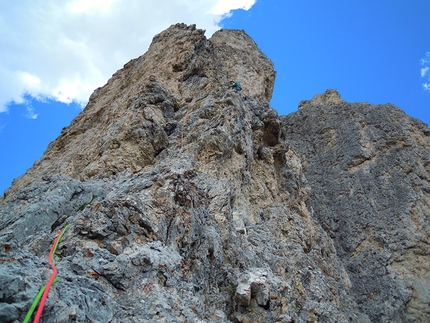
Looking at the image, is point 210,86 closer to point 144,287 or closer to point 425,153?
point 144,287

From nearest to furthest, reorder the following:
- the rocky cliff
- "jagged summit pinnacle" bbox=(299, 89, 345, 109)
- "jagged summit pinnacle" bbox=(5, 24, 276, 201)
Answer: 1. the rocky cliff
2. "jagged summit pinnacle" bbox=(5, 24, 276, 201)
3. "jagged summit pinnacle" bbox=(299, 89, 345, 109)

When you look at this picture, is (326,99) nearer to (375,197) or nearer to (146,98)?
(375,197)

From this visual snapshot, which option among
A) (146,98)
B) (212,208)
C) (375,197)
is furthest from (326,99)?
(212,208)

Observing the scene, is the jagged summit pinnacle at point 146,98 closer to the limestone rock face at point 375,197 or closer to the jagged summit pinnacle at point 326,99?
the limestone rock face at point 375,197

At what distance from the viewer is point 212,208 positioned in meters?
12.6

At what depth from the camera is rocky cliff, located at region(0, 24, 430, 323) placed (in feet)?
22.7

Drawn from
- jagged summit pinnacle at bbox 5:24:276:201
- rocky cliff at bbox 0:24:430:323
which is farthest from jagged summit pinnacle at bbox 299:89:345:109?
jagged summit pinnacle at bbox 5:24:276:201

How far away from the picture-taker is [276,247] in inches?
620

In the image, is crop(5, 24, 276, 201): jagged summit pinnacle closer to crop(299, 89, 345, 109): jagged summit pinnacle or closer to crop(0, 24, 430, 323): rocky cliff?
crop(0, 24, 430, 323): rocky cliff

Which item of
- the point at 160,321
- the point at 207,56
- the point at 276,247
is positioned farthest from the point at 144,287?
the point at 207,56

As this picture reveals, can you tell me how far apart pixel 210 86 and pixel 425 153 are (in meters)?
25.7

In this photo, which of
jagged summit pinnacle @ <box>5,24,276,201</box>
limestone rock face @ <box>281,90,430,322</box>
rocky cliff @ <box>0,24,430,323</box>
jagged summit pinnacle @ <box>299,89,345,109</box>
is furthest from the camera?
jagged summit pinnacle @ <box>299,89,345,109</box>

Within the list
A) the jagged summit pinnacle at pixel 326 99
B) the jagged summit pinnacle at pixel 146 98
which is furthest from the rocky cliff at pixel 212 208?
the jagged summit pinnacle at pixel 326 99

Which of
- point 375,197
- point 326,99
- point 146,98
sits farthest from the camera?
point 326,99
